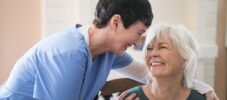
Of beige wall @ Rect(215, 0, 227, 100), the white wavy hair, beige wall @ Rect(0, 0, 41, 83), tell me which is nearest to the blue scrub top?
the white wavy hair

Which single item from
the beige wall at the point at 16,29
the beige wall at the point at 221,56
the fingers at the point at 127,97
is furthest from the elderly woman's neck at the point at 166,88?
the beige wall at the point at 221,56

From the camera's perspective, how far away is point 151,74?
157cm

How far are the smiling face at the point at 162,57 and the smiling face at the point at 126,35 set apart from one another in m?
0.27

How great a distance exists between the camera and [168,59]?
155 centimetres

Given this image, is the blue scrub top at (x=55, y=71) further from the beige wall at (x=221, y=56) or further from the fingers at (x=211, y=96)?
the beige wall at (x=221, y=56)

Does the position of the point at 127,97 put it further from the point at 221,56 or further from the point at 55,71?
the point at 221,56

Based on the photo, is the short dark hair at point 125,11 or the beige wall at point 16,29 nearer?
the short dark hair at point 125,11

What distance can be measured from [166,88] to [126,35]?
489mm

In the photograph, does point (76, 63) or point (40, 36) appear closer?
point (76, 63)

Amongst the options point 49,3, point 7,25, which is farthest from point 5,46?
point 49,3

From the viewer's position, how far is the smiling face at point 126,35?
1.26 m

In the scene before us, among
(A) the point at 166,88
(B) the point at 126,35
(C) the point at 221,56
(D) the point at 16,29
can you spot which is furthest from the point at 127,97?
(C) the point at 221,56

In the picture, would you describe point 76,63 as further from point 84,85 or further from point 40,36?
point 40,36

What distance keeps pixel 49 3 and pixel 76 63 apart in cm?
99
